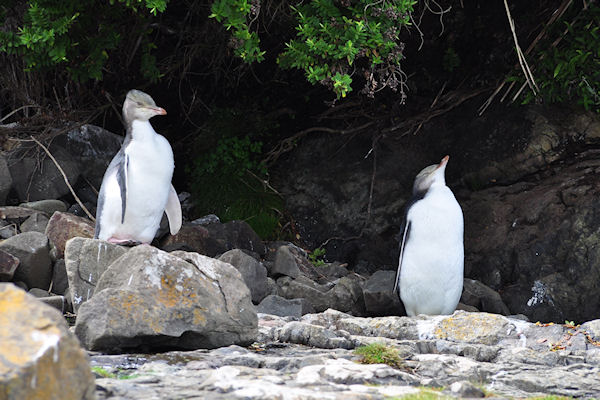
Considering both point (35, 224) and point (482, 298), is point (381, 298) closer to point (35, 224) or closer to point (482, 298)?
point (482, 298)

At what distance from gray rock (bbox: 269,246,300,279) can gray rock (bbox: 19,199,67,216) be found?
263 cm

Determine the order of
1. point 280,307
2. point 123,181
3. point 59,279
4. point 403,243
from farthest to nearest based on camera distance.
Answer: point 403,243 < point 123,181 < point 59,279 < point 280,307

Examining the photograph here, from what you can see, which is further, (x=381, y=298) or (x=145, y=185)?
(x=381, y=298)

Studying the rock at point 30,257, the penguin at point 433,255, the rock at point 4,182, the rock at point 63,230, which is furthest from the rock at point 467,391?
the rock at point 4,182

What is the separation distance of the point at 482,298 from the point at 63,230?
4.24m

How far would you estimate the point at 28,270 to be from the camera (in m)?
6.93

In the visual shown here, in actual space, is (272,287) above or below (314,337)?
below

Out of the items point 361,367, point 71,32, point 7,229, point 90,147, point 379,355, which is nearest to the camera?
point 361,367

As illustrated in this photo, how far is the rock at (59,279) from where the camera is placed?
7.12 metres

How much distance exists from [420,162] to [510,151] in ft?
3.75

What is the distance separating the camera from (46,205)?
8.57 m

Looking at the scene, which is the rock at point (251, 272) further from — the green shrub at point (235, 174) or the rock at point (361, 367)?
the green shrub at point (235, 174)

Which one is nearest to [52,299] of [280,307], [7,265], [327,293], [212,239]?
[7,265]

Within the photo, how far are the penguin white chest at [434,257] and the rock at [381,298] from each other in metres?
0.15
